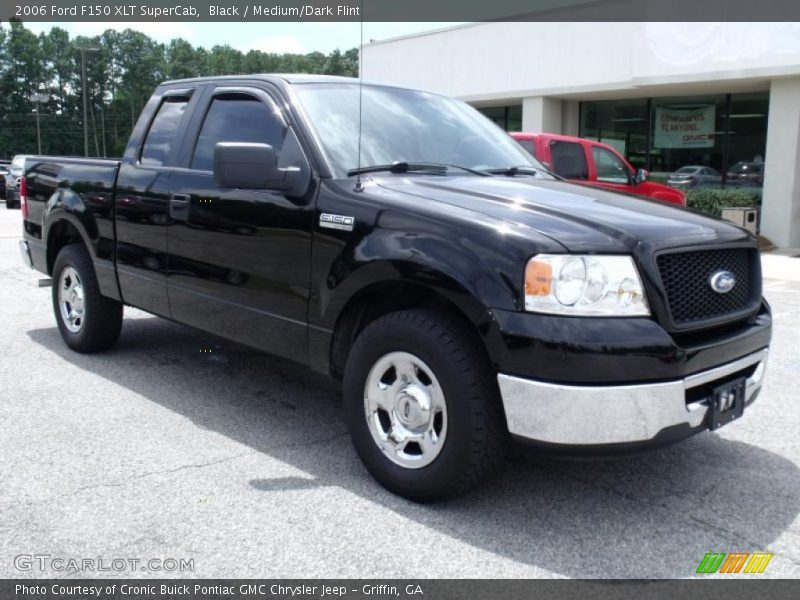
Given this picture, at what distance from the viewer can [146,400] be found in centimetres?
486

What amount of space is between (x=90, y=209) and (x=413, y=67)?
59.2 ft

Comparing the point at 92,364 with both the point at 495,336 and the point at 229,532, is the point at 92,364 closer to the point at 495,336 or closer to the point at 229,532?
the point at 229,532

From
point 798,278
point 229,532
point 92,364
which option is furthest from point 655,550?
point 798,278

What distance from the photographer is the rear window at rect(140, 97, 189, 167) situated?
5008 mm

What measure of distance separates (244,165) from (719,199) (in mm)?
14403

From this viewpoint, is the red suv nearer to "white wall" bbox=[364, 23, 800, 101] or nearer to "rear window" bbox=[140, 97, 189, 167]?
"white wall" bbox=[364, 23, 800, 101]

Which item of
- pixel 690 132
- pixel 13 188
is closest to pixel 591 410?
pixel 690 132

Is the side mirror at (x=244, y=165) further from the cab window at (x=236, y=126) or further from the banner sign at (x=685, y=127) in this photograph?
the banner sign at (x=685, y=127)

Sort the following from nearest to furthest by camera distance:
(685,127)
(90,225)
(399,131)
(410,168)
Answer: (410,168) → (399,131) → (90,225) → (685,127)

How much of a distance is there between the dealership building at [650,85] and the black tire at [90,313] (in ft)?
43.1

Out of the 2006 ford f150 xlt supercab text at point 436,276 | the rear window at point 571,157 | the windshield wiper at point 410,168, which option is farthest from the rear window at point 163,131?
the rear window at point 571,157

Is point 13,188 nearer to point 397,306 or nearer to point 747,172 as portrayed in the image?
point 747,172

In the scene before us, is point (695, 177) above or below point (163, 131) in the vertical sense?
below

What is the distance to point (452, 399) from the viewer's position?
314 centimetres
